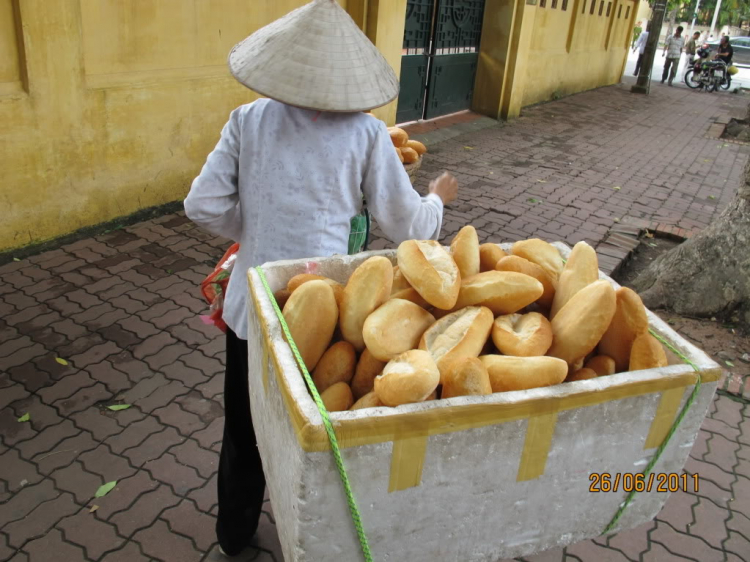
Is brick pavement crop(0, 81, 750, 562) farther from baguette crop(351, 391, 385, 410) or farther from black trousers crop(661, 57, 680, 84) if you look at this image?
black trousers crop(661, 57, 680, 84)

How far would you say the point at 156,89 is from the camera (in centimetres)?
498

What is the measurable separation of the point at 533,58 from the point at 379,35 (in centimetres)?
612

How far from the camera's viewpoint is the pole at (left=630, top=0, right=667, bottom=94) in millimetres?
15656

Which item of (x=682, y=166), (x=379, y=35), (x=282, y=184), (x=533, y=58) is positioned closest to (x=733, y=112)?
(x=533, y=58)

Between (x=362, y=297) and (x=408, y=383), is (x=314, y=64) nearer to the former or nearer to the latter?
(x=362, y=297)

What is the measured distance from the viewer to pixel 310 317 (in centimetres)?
127

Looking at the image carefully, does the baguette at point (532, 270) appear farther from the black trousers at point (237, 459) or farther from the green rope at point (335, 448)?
the black trousers at point (237, 459)

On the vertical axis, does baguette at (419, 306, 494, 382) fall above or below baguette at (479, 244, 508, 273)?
below

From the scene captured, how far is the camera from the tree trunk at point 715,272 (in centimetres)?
402

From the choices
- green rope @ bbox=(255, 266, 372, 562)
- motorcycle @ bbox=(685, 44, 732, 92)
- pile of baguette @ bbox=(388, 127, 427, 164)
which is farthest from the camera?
motorcycle @ bbox=(685, 44, 732, 92)

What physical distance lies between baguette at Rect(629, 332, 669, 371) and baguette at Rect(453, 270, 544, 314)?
222 mm

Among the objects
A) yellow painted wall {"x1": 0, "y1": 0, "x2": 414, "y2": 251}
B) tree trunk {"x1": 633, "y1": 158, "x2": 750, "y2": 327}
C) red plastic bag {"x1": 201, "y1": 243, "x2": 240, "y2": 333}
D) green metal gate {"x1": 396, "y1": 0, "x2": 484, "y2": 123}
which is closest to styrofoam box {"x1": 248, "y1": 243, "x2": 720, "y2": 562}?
red plastic bag {"x1": 201, "y1": 243, "x2": 240, "y2": 333}

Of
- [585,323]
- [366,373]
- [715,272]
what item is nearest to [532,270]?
[585,323]

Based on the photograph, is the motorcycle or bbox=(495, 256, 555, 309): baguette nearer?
bbox=(495, 256, 555, 309): baguette
